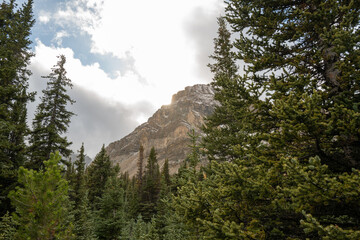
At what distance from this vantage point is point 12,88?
12547 millimetres

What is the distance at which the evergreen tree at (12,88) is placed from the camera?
1285 cm

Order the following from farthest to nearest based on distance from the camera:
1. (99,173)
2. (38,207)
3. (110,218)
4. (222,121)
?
(99,173), (110,218), (222,121), (38,207)

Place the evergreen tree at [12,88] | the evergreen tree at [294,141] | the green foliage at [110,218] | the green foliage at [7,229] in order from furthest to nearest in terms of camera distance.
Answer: the green foliage at [110,218] < the evergreen tree at [12,88] < the green foliage at [7,229] < the evergreen tree at [294,141]

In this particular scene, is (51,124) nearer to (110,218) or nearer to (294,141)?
(110,218)

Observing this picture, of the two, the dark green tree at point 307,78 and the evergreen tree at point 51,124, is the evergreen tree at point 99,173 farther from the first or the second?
the dark green tree at point 307,78

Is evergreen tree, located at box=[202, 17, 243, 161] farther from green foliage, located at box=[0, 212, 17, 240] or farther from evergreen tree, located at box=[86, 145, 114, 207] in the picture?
evergreen tree, located at box=[86, 145, 114, 207]

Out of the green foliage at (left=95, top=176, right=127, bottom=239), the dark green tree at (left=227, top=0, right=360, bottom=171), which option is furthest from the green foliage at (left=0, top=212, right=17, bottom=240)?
the dark green tree at (left=227, top=0, right=360, bottom=171)

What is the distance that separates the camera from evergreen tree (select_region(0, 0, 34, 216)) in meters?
12.9

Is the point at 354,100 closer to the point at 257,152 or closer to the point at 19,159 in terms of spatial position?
the point at 257,152

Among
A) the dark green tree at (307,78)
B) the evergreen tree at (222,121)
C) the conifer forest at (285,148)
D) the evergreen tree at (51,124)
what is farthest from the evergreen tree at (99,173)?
the dark green tree at (307,78)

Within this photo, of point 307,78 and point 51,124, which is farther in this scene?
point 51,124

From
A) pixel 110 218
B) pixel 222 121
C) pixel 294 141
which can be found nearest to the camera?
pixel 294 141

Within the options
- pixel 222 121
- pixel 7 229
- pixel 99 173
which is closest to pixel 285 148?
pixel 222 121

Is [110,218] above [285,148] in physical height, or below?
below
